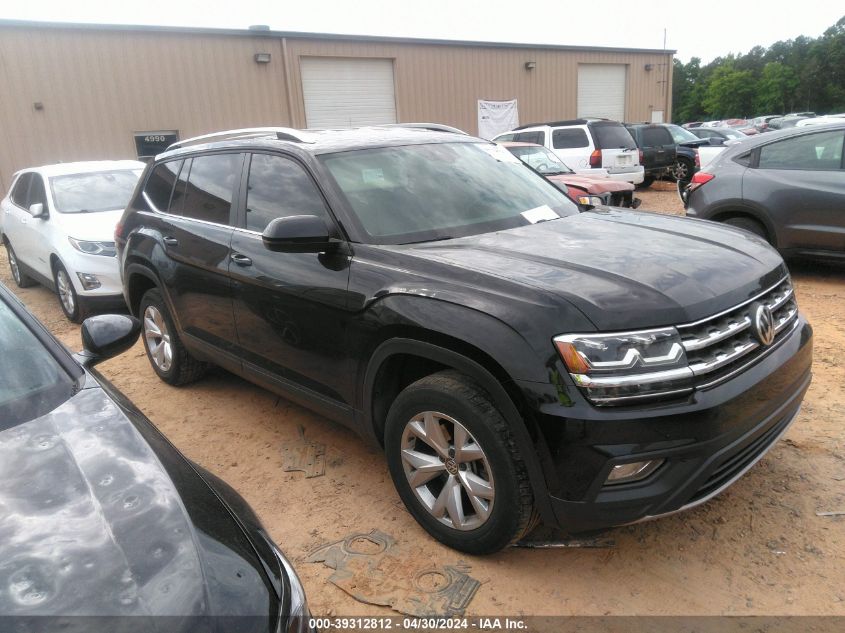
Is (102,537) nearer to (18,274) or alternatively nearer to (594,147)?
(18,274)

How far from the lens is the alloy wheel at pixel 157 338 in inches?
191

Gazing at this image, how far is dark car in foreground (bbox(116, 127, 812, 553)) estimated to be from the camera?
7.47 ft

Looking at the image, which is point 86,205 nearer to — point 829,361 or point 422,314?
point 422,314

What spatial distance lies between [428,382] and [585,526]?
810 millimetres

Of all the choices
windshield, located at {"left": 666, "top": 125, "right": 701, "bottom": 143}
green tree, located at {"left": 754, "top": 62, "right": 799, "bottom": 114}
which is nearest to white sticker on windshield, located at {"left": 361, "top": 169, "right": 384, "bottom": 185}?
windshield, located at {"left": 666, "top": 125, "right": 701, "bottom": 143}

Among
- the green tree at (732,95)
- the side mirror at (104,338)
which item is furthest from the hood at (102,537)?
the green tree at (732,95)

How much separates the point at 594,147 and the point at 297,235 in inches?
457

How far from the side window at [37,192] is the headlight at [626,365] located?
23.8 ft

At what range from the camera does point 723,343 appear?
245 cm

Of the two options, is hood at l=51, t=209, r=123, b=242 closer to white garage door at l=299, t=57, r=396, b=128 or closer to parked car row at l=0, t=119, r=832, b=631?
parked car row at l=0, t=119, r=832, b=631

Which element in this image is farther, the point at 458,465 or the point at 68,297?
the point at 68,297

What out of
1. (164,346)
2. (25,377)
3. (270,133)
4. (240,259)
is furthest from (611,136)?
(25,377)

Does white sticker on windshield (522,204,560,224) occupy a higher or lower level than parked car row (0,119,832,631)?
higher

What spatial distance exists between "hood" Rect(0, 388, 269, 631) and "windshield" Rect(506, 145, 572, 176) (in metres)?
9.48
